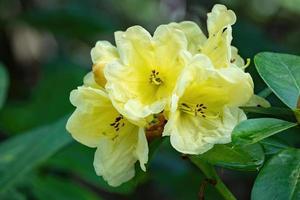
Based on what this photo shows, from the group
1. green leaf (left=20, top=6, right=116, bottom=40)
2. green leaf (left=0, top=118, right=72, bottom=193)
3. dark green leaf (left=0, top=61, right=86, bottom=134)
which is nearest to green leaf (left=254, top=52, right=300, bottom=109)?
green leaf (left=0, top=118, right=72, bottom=193)

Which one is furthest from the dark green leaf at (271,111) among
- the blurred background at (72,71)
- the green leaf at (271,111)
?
the blurred background at (72,71)

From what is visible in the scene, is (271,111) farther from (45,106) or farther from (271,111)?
(45,106)

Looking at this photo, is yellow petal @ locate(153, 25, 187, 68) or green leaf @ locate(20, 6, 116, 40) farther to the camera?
green leaf @ locate(20, 6, 116, 40)

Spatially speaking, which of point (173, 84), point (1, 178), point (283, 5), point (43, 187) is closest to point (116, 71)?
point (173, 84)

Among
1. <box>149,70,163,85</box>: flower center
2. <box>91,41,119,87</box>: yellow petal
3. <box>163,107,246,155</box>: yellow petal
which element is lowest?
<box>163,107,246,155</box>: yellow petal

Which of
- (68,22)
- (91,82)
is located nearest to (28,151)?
(91,82)

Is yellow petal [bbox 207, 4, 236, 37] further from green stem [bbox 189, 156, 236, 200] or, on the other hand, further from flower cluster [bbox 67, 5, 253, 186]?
green stem [bbox 189, 156, 236, 200]

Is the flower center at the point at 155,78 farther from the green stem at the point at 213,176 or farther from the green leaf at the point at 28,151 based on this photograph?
the green leaf at the point at 28,151
